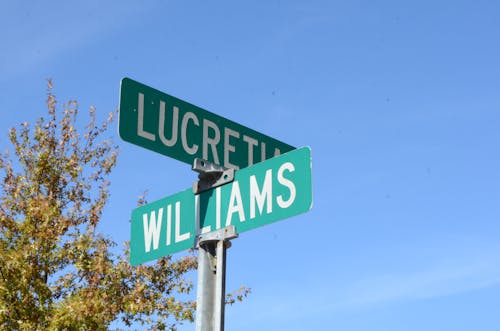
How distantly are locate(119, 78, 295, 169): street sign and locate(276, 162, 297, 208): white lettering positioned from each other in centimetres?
49

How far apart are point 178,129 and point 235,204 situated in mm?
589

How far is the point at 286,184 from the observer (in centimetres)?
421

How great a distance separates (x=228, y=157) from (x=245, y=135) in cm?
23

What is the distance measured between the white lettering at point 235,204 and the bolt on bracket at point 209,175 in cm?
8

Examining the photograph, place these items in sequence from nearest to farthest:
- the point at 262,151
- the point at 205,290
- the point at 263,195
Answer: the point at 205,290
the point at 263,195
the point at 262,151

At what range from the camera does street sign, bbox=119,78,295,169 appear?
4.47m

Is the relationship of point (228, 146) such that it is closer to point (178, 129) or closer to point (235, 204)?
point (178, 129)

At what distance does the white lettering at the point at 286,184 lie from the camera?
4152 mm

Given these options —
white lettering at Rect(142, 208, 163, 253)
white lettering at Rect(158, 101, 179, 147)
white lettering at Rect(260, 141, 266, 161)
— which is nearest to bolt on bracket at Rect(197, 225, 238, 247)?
white lettering at Rect(142, 208, 163, 253)

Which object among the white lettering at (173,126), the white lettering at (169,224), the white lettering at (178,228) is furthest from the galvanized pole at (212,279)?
the white lettering at (173,126)

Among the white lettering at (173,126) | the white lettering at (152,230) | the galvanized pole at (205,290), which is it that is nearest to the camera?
the galvanized pole at (205,290)

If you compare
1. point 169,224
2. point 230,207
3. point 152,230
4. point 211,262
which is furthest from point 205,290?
point 152,230

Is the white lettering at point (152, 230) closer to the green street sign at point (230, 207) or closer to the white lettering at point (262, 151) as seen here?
the green street sign at point (230, 207)

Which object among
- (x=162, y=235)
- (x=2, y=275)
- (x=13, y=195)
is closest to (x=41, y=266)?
(x=2, y=275)
